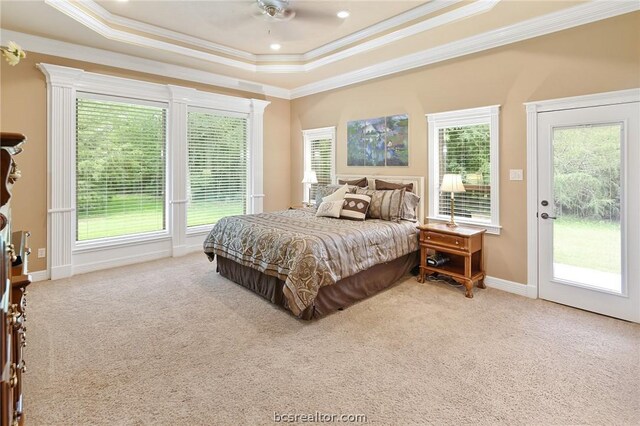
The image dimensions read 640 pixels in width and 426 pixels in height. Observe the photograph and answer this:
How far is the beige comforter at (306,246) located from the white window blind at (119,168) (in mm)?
1531

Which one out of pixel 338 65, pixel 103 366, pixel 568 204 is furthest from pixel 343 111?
pixel 103 366

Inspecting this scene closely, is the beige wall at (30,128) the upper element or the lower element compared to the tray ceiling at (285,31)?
lower

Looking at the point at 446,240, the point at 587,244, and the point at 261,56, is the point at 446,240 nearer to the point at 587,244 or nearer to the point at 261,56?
the point at 587,244

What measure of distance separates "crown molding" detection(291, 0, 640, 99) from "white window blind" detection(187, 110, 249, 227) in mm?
2177

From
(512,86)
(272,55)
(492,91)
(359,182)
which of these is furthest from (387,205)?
(272,55)

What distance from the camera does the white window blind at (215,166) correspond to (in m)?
5.52

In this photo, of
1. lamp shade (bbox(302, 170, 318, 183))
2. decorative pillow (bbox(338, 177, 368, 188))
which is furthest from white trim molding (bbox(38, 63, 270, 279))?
decorative pillow (bbox(338, 177, 368, 188))

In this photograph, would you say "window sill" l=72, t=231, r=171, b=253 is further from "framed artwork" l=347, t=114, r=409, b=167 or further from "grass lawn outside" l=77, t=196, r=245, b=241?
"framed artwork" l=347, t=114, r=409, b=167

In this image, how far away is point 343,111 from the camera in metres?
5.61

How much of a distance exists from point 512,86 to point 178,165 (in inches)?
183

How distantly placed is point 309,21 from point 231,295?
127 inches

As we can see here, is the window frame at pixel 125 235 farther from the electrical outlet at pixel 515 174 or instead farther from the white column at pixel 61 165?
the electrical outlet at pixel 515 174

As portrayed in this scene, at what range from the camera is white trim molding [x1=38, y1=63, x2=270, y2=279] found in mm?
4129

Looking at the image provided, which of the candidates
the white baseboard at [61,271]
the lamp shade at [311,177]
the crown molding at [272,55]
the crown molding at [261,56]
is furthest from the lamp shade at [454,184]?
the white baseboard at [61,271]
